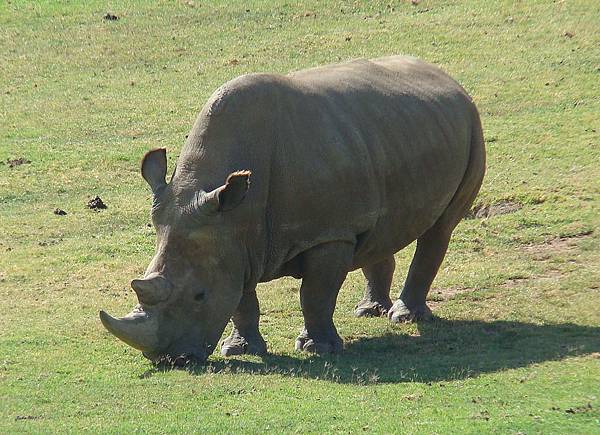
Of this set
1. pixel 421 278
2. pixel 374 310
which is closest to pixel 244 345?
pixel 374 310

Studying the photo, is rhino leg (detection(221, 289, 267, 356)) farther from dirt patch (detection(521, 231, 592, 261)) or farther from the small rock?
the small rock

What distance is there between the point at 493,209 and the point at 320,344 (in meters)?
6.83

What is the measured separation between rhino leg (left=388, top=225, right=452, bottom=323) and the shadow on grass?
0.26m

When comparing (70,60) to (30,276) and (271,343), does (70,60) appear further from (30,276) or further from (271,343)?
(271,343)

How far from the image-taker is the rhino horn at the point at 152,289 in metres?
12.7

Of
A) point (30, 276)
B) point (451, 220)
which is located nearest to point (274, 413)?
point (451, 220)

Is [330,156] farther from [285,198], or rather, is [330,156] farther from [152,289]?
[152,289]

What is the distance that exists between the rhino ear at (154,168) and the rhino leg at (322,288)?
4.93ft

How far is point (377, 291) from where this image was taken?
627 inches

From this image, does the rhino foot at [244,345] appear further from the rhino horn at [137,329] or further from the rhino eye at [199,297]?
the rhino horn at [137,329]

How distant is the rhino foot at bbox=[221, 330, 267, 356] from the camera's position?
45.3 ft

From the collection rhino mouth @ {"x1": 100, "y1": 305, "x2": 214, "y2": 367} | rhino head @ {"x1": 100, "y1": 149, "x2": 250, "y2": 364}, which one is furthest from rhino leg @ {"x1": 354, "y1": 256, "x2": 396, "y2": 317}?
rhino mouth @ {"x1": 100, "y1": 305, "x2": 214, "y2": 367}

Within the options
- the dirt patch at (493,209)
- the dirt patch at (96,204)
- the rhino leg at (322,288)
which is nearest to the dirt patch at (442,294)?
the rhino leg at (322,288)

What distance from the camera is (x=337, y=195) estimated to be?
13.6 m
